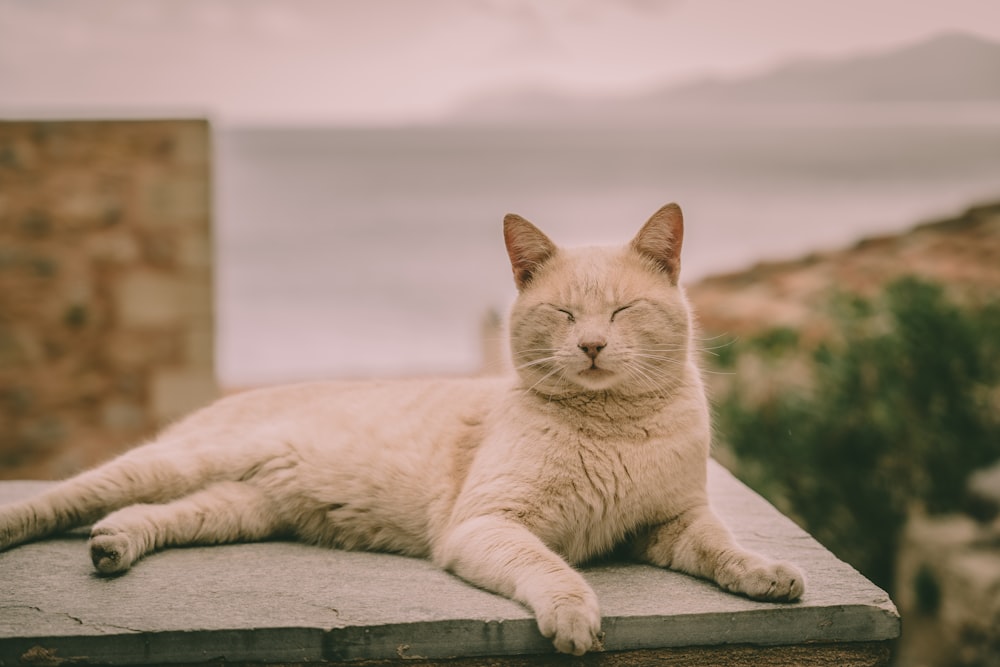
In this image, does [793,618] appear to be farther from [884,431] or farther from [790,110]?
[790,110]

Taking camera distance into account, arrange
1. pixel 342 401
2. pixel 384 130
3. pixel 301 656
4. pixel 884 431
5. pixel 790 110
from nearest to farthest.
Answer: pixel 301 656, pixel 342 401, pixel 884 431, pixel 790 110, pixel 384 130

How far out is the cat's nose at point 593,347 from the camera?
193 cm

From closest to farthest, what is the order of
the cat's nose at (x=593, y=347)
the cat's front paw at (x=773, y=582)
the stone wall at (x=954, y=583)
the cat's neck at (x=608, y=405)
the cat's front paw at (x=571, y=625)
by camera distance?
the cat's front paw at (x=571, y=625), the cat's front paw at (x=773, y=582), the cat's nose at (x=593, y=347), the cat's neck at (x=608, y=405), the stone wall at (x=954, y=583)

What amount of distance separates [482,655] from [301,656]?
1.14 ft

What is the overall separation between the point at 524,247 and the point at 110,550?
1158 millimetres

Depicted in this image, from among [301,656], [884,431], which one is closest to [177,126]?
[301,656]

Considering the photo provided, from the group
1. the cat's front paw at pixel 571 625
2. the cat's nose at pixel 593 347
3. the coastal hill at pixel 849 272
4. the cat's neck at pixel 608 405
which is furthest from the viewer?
the coastal hill at pixel 849 272

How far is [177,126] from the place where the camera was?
13.9 feet

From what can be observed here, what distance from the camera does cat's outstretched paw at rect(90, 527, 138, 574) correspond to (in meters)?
1.96

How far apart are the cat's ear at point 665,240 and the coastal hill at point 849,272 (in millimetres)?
3338

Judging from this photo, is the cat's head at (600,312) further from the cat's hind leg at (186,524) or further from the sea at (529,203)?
the sea at (529,203)

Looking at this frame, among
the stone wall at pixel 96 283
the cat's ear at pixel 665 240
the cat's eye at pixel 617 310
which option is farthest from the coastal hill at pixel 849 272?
the cat's eye at pixel 617 310

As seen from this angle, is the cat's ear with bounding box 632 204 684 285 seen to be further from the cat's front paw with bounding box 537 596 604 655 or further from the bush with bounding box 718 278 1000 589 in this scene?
the bush with bounding box 718 278 1000 589

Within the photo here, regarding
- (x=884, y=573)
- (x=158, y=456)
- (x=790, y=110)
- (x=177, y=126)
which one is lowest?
(x=884, y=573)
